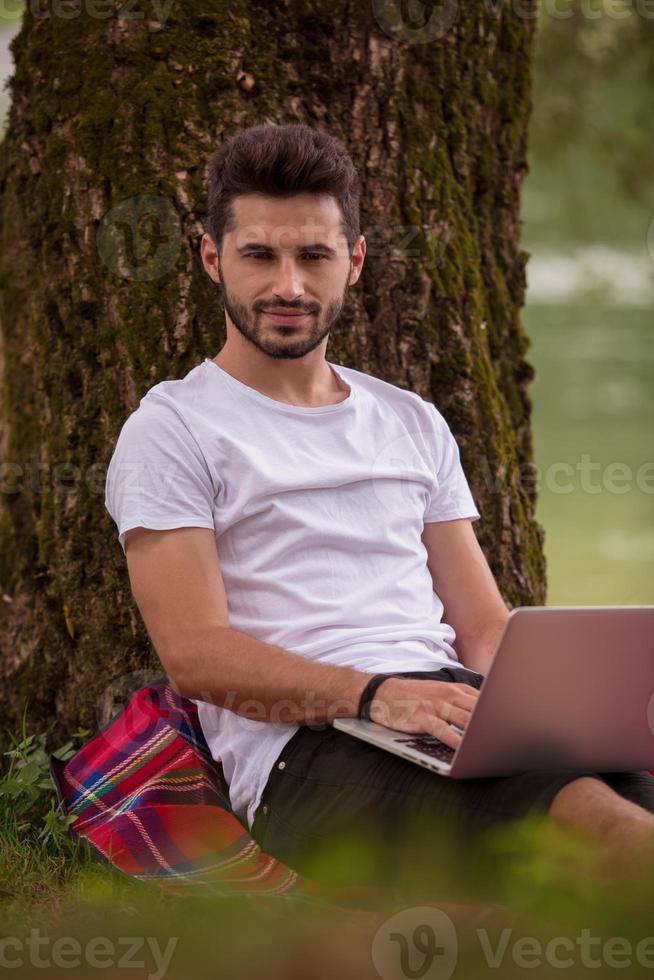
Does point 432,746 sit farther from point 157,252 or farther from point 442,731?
point 157,252

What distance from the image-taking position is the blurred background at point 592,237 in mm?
8641

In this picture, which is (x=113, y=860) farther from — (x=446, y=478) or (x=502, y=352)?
(x=502, y=352)

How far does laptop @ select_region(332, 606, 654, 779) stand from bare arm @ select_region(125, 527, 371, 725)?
151mm

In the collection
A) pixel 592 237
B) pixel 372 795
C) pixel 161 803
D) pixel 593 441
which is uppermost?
pixel 592 237

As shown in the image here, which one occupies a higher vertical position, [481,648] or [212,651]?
[212,651]

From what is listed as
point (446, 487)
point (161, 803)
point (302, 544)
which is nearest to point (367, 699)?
point (302, 544)

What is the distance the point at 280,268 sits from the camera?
2439 millimetres

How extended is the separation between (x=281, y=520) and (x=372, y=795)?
603mm

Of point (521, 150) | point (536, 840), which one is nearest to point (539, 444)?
point (521, 150)

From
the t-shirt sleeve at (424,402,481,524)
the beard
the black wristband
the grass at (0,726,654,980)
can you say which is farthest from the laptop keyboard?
the grass at (0,726,654,980)

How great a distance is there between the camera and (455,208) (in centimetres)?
332

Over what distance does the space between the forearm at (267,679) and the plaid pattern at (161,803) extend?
26cm

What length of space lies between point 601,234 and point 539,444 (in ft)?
11.8

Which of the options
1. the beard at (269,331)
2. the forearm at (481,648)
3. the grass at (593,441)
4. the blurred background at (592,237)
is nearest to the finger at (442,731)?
the forearm at (481,648)
